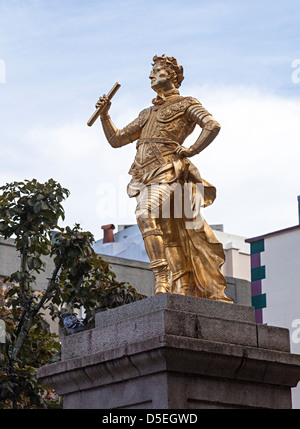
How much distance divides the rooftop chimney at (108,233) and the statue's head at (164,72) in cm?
3509

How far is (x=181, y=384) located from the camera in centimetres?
1107

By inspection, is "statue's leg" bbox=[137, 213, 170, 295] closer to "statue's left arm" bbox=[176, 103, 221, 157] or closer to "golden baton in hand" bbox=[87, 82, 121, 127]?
"statue's left arm" bbox=[176, 103, 221, 157]

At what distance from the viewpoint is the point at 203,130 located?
1247cm

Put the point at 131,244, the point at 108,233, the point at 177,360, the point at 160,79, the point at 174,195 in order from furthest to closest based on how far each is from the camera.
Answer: the point at 108,233, the point at 131,244, the point at 160,79, the point at 174,195, the point at 177,360

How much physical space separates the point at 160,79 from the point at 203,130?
1006mm

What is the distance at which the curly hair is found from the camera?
1303 centimetres

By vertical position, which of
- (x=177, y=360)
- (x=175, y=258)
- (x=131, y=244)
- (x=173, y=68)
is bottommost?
(x=177, y=360)

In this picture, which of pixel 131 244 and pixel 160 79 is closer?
pixel 160 79

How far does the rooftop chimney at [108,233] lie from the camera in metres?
48.2

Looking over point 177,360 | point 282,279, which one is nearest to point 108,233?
point 282,279

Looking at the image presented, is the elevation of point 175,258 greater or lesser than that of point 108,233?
lesser

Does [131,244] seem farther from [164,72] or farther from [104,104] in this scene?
[164,72]
